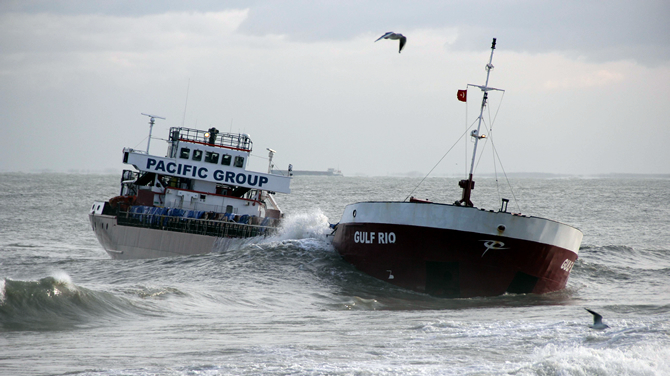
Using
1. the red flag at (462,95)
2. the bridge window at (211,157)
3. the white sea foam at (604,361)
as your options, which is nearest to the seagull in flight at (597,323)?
the white sea foam at (604,361)

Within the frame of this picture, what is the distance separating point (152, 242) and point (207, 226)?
2.69 metres

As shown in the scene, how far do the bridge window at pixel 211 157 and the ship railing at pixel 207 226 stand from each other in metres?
3.63

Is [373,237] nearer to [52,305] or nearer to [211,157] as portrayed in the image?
[52,305]

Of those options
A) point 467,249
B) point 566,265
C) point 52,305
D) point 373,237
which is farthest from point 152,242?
point 566,265

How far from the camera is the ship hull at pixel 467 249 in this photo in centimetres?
1619

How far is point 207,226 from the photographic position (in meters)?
26.3

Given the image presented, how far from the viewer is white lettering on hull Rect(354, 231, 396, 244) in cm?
1755

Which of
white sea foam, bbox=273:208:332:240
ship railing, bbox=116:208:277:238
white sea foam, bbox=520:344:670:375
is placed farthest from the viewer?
ship railing, bbox=116:208:277:238

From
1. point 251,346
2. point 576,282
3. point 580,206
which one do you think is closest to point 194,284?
point 251,346

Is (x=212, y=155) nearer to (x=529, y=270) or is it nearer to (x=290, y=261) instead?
(x=290, y=261)

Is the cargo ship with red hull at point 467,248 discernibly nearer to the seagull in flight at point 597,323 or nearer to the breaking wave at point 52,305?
the seagull in flight at point 597,323

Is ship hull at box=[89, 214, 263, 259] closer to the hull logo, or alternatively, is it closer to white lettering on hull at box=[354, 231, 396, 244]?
white lettering on hull at box=[354, 231, 396, 244]

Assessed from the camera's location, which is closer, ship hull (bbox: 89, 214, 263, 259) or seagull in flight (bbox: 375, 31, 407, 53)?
seagull in flight (bbox: 375, 31, 407, 53)

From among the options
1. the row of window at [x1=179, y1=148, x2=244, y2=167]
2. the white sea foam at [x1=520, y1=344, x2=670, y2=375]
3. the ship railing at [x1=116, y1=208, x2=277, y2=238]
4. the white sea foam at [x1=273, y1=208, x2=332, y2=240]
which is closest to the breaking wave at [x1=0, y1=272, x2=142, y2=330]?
the white sea foam at [x1=520, y1=344, x2=670, y2=375]
